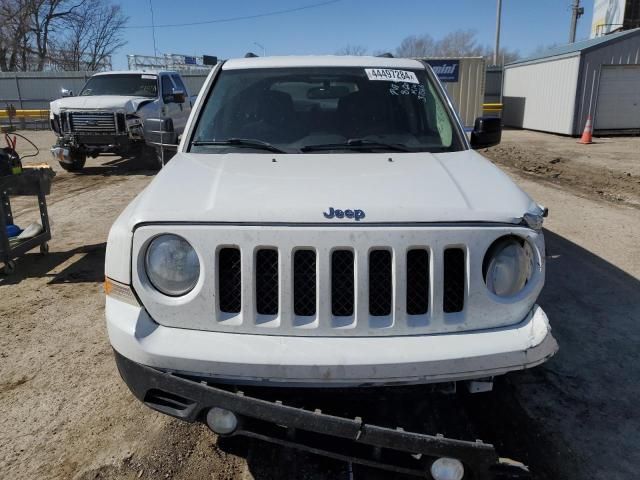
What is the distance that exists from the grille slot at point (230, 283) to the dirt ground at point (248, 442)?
73cm

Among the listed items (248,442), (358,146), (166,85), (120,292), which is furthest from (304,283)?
(166,85)

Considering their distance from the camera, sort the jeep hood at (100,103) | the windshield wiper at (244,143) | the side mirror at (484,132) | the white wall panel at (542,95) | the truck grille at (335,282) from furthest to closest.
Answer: the white wall panel at (542,95)
the jeep hood at (100,103)
the side mirror at (484,132)
the windshield wiper at (244,143)
the truck grille at (335,282)

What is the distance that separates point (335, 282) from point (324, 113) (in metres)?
1.73

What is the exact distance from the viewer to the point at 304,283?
85.2 inches

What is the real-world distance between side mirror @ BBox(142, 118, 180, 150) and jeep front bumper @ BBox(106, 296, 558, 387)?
2.00m

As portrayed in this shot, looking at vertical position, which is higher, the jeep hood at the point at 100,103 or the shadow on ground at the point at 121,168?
the jeep hood at the point at 100,103

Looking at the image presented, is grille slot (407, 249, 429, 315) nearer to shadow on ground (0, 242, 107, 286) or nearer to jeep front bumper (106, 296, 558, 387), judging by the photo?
jeep front bumper (106, 296, 558, 387)

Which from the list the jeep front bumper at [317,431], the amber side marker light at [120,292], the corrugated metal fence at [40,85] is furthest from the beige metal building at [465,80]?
the jeep front bumper at [317,431]

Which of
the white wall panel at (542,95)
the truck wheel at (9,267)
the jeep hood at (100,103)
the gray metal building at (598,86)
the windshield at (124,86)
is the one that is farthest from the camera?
the white wall panel at (542,95)

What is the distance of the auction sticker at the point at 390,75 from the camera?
3.74m

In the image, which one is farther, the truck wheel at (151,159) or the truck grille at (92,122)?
the truck wheel at (151,159)

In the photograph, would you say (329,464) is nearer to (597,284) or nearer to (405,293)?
(405,293)

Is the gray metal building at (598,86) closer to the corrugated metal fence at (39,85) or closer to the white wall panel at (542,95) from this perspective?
the white wall panel at (542,95)

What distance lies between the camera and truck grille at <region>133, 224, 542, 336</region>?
6.86ft
